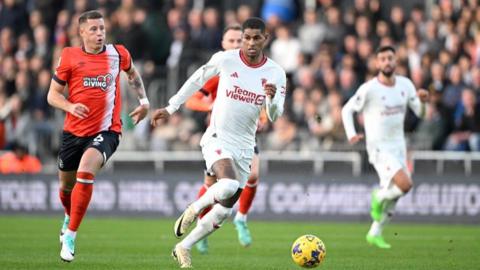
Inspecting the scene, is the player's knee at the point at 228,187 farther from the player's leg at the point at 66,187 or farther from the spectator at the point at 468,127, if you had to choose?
the spectator at the point at 468,127

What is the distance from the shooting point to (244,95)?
12516 mm

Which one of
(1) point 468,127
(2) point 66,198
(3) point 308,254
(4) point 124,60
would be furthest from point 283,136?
(3) point 308,254

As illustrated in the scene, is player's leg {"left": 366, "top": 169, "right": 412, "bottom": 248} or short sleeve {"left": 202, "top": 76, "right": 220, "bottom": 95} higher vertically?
short sleeve {"left": 202, "top": 76, "right": 220, "bottom": 95}

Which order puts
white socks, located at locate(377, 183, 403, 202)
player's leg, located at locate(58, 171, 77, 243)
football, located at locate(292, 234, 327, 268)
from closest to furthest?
football, located at locate(292, 234, 327, 268)
player's leg, located at locate(58, 171, 77, 243)
white socks, located at locate(377, 183, 403, 202)

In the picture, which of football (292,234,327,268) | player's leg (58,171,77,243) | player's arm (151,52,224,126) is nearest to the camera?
football (292,234,327,268)

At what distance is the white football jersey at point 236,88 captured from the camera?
12469 millimetres

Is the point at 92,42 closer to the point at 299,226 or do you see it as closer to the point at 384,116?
the point at 384,116

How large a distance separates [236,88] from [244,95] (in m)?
0.13

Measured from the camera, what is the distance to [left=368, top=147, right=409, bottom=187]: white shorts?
55.8 ft

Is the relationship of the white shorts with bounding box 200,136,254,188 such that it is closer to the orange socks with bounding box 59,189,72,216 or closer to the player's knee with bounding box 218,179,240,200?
the player's knee with bounding box 218,179,240,200

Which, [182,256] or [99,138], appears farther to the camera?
[99,138]

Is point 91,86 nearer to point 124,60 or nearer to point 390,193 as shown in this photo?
point 124,60

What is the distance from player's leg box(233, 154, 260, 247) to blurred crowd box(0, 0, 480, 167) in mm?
7146

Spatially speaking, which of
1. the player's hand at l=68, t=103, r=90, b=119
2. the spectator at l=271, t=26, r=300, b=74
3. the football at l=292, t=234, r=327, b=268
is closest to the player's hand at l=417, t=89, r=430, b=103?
the football at l=292, t=234, r=327, b=268
